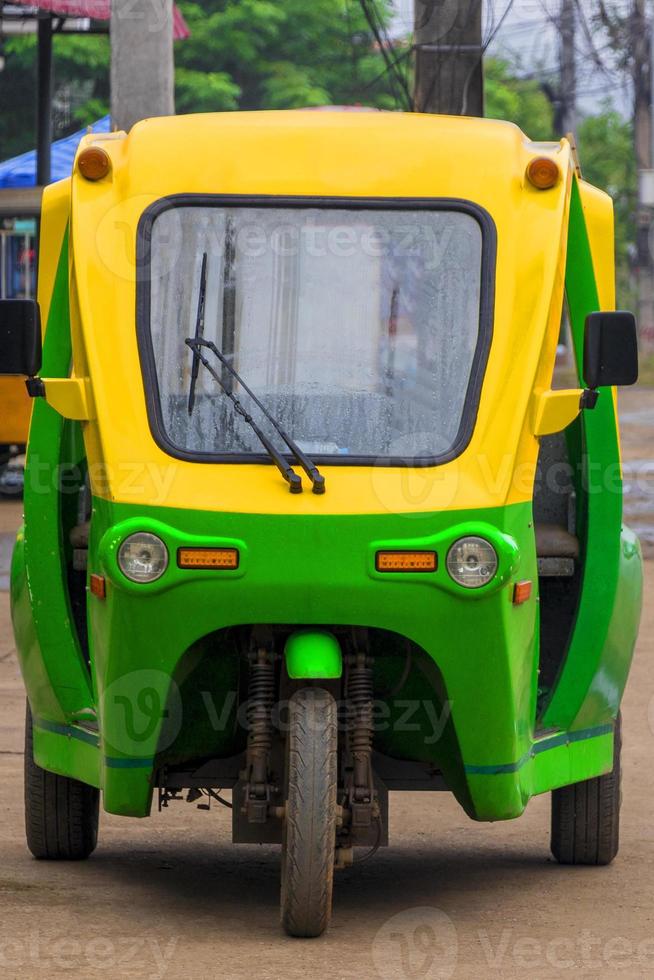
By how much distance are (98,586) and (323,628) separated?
654 millimetres

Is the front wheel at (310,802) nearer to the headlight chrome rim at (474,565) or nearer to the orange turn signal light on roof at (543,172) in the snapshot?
the headlight chrome rim at (474,565)

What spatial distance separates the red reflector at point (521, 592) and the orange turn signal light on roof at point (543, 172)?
1179 mm

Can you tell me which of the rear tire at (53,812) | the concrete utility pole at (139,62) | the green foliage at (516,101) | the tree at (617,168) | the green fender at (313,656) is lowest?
the rear tire at (53,812)

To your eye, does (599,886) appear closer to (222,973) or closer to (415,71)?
(222,973)

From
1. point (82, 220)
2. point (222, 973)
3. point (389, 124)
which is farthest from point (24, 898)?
point (389, 124)

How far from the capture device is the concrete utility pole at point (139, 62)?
12.2 metres

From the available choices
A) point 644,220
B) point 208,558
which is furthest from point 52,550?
point 644,220

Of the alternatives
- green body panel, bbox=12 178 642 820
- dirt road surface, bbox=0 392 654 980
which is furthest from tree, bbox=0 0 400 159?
green body panel, bbox=12 178 642 820

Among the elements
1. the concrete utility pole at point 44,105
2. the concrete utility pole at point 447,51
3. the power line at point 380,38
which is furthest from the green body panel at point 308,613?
the concrete utility pole at point 44,105

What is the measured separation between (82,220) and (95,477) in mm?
791

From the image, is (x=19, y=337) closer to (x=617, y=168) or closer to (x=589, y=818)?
(x=589, y=818)

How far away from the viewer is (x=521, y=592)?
572 centimetres

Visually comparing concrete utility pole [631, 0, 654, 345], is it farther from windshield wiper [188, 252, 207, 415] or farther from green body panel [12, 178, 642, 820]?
windshield wiper [188, 252, 207, 415]

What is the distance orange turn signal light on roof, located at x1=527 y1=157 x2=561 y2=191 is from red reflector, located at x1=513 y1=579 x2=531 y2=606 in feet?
3.87
